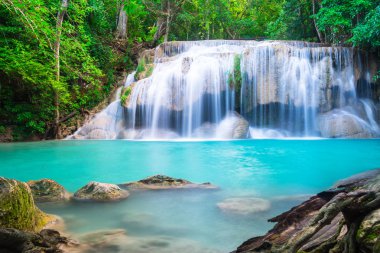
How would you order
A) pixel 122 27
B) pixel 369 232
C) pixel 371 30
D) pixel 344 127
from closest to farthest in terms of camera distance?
pixel 369 232 < pixel 371 30 < pixel 344 127 < pixel 122 27

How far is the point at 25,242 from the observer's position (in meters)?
2.84

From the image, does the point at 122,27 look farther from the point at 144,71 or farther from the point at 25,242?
the point at 25,242

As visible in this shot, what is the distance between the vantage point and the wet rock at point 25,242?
2.75 metres

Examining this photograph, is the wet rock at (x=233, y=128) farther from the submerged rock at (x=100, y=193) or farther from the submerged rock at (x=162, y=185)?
the submerged rock at (x=100, y=193)

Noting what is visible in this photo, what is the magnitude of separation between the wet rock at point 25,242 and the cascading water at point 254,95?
1316 cm

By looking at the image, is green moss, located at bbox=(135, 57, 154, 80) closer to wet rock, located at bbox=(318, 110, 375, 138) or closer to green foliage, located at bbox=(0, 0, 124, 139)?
green foliage, located at bbox=(0, 0, 124, 139)

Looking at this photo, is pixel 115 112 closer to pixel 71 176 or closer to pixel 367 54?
pixel 71 176

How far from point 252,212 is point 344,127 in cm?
1270

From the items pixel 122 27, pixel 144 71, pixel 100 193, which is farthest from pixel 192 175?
pixel 122 27

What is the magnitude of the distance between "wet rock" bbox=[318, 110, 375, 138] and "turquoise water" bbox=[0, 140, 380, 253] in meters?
2.23

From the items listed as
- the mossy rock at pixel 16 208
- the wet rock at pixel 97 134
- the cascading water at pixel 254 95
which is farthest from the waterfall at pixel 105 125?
the mossy rock at pixel 16 208

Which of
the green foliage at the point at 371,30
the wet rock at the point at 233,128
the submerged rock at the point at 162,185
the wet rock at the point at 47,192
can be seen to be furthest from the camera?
the wet rock at the point at 233,128

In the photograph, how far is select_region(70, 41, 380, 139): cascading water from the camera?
54.6 feet

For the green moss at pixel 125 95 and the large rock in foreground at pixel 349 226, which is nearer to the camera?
the large rock in foreground at pixel 349 226
